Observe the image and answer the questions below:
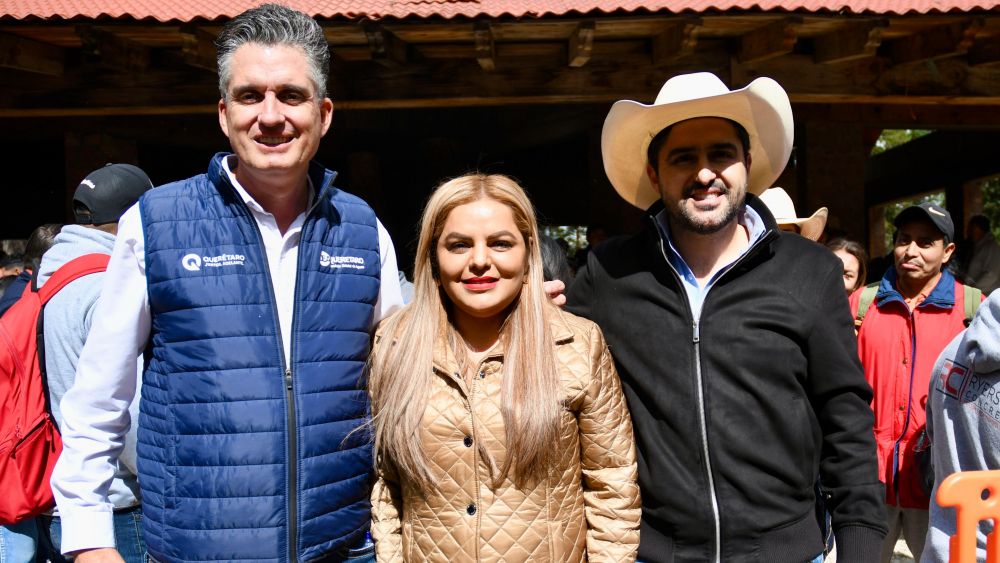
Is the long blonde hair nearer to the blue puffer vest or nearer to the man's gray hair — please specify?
the blue puffer vest

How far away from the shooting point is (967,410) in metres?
2.01

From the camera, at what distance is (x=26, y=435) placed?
2.72 metres

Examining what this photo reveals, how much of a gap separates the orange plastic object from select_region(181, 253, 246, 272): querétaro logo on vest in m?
1.59

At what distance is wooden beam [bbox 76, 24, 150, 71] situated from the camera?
186 inches

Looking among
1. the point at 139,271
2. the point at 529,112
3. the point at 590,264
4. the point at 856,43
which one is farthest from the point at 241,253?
the point at 529,112

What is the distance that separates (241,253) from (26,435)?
1.44 m

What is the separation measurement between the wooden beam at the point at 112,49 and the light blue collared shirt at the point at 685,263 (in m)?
3.94

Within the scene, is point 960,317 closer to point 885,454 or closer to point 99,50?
point 885,454

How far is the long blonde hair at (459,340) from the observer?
1901 millimetres

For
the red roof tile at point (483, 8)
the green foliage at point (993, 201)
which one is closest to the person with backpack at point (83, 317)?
the red roof tile at point (483, 8)

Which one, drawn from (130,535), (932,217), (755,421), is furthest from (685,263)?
(932,217)

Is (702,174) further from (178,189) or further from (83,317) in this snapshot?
(83,317)

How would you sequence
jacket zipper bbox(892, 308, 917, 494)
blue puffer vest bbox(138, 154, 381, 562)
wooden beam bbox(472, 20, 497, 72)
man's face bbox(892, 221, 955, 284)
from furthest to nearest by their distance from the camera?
wooden beam bbox(472, 20, 497, 72), man's face bbox(892, 221, 955, 284), jacket zipper bbox(892, 308, 917, 494), blue puffer vest bbox(138, 154, 381, 562)

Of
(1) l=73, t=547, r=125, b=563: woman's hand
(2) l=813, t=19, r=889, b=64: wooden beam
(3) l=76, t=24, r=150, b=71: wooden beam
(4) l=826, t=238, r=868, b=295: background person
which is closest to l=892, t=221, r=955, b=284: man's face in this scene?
(4) l=826, t=238, r=868, b=295: background person
